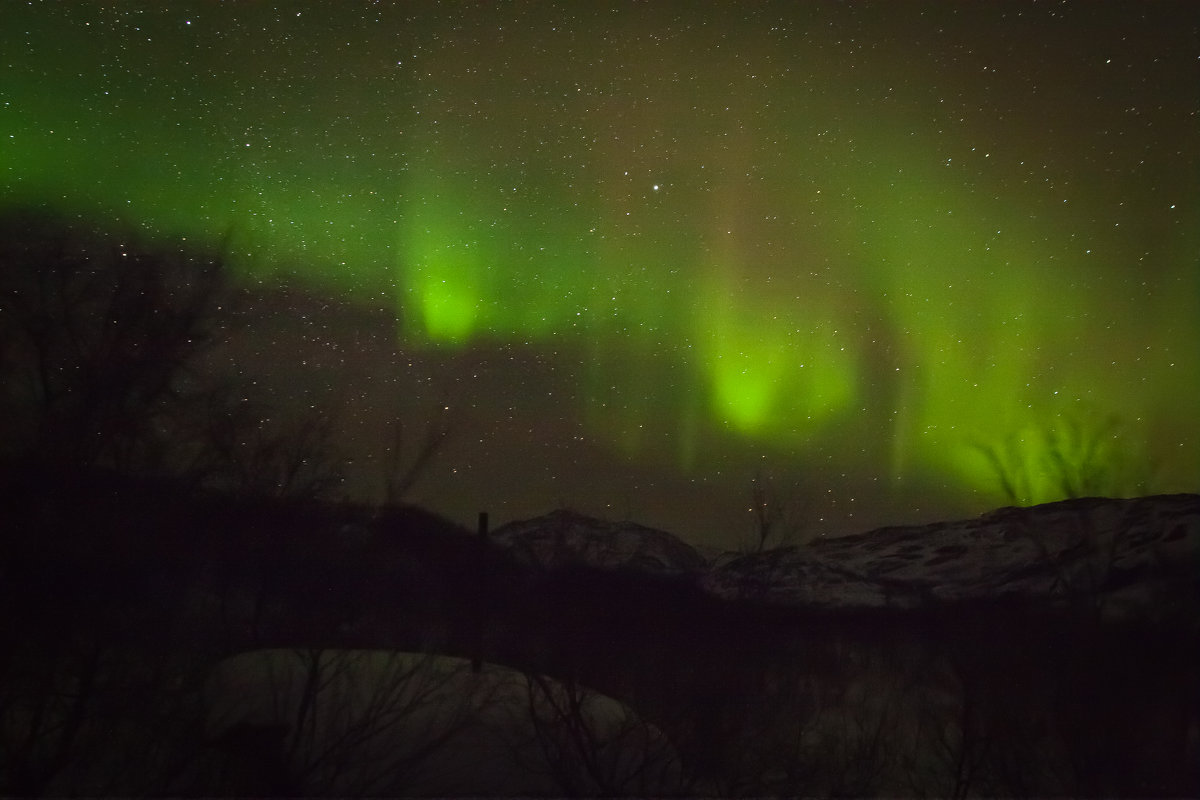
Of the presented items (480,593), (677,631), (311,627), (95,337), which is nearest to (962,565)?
(677,631)

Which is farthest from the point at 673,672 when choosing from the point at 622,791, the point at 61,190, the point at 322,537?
the point at 61,190

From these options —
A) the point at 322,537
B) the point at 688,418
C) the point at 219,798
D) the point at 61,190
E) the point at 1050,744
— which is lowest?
the point at 219,798

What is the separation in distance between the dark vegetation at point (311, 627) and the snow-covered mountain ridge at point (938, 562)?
5cm

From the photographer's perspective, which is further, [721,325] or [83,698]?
[721,325]

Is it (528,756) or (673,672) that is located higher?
(673,672)

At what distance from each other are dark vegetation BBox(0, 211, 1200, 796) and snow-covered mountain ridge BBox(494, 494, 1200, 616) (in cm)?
5

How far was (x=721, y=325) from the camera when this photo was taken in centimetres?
268

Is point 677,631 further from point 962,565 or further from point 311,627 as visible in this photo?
point 311,627

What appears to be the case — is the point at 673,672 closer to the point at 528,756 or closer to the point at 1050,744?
the point at 528,756

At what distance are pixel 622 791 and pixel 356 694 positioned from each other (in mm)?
790

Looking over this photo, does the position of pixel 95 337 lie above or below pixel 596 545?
above

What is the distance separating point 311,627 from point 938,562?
5.79 feet

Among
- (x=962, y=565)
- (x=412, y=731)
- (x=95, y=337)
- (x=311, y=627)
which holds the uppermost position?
(x=95, y=337)

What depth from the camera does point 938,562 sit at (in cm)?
261
